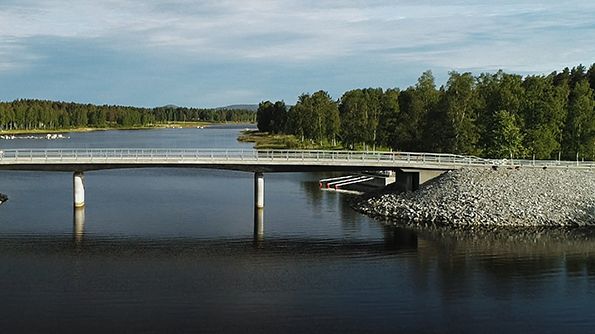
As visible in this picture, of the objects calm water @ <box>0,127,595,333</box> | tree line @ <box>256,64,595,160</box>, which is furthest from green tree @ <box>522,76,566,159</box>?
calm water @ <box>0,127,595,333</box>

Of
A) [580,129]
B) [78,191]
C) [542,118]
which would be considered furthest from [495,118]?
[78,191]

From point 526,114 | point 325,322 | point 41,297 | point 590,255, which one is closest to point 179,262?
point 41,297

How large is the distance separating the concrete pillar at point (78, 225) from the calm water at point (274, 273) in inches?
12.2

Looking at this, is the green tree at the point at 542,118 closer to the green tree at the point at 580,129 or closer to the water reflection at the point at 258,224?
the green tree at the point at 580,129

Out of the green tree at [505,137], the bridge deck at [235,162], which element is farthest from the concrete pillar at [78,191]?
the green tree at [505,137]

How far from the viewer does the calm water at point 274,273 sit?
32625 millimetres

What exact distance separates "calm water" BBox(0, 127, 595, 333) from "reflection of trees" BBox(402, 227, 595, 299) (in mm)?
127

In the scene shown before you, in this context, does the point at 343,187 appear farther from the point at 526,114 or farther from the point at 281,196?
the point at 526,114

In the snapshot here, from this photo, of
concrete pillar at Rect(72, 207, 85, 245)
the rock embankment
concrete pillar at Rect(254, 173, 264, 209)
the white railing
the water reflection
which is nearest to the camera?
concrete pillar at Rect(72, 207, 85, 245)

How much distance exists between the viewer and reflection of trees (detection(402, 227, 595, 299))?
39.7 meters

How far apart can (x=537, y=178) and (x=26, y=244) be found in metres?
44.5

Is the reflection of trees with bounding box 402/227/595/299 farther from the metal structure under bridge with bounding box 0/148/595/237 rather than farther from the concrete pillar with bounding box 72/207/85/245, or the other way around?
the concrete pillar with bounding box 72/207/85/245

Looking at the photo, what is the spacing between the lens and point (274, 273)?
41.9 m

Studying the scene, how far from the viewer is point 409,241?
51.8m
